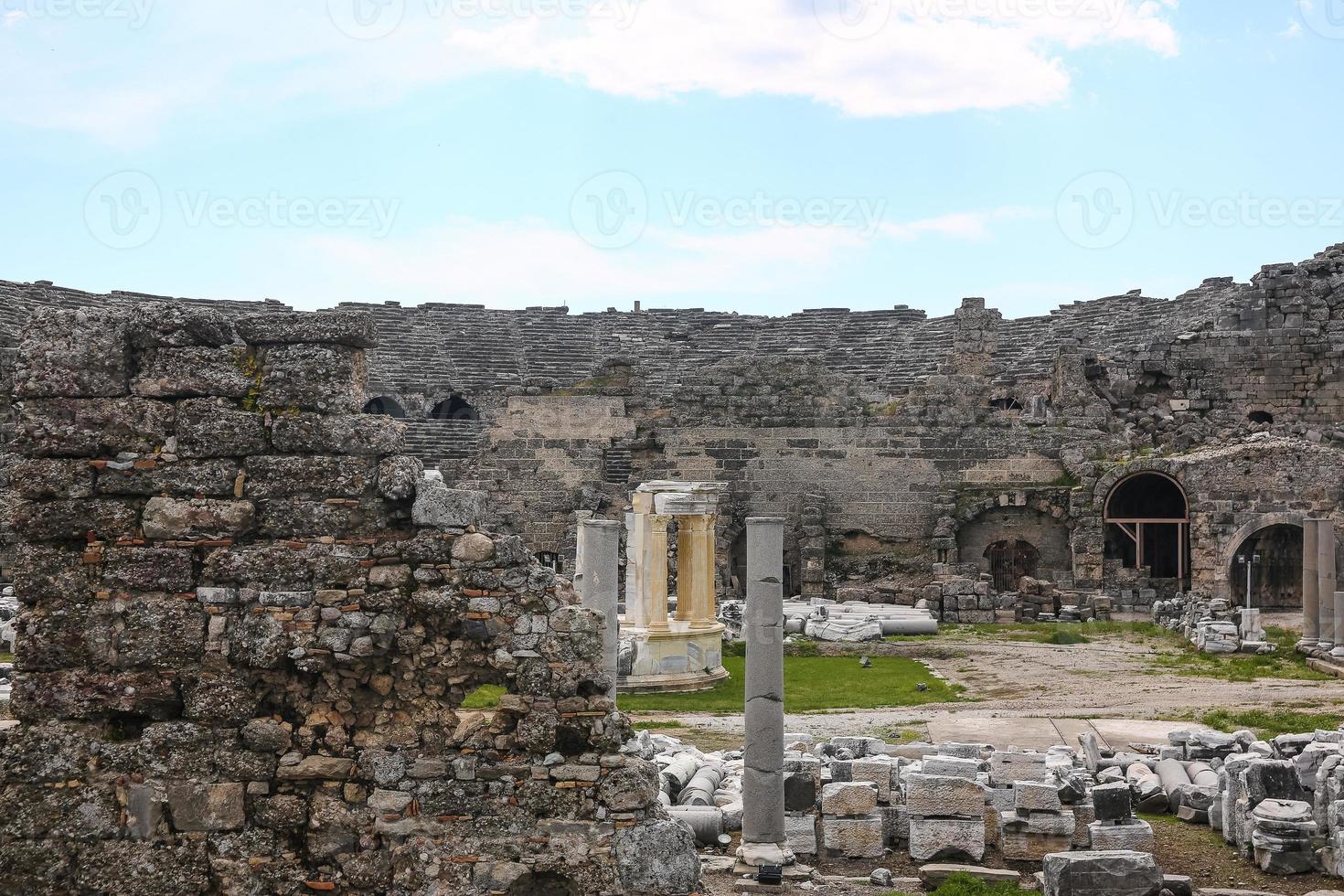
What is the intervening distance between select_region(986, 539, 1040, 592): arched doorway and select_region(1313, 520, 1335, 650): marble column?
7.97 meters

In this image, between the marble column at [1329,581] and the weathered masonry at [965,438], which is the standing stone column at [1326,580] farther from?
the weathered masonry at [965,438]

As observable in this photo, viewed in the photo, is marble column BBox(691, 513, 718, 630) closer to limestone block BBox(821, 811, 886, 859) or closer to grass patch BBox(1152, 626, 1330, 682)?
grass patch BBox(1152, 626, 1330, 682)

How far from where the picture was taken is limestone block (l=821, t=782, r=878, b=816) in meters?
10.1

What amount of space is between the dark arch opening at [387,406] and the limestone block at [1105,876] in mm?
30390

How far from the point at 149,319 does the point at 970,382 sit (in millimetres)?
27550

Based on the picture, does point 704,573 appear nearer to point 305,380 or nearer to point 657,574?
point 657,574

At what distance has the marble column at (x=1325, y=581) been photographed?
66.8 feet

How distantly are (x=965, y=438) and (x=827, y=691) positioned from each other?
13.9 m

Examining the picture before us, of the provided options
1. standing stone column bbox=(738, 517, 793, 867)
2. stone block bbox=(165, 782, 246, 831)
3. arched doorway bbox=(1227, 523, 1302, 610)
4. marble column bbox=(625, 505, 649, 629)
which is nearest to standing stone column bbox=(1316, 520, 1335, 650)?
arched doorway bbox=(1227, 523, 1302, 610)

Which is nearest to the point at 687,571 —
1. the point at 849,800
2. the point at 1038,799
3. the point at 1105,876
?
the point at 849,800

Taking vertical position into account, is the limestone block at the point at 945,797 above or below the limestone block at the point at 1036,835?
above

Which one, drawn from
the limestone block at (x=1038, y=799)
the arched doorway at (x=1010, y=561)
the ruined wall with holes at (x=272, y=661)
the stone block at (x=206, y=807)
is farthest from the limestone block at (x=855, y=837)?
the arched doorway at (x=1010, y=561)

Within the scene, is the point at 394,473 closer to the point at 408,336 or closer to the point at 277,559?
the point at 277,559

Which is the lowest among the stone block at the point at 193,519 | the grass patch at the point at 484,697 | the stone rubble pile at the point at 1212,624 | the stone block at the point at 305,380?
the grass patch at the point at 484,697
